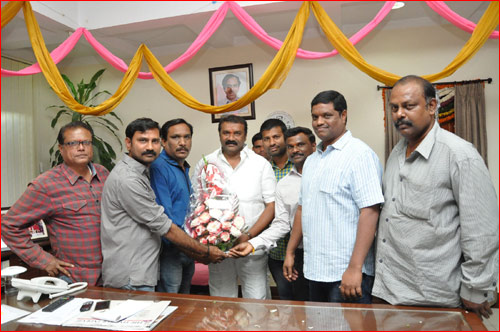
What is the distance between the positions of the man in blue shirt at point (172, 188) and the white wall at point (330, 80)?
8.05 feet

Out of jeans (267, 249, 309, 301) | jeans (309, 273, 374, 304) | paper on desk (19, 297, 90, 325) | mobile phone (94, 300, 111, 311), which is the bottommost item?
jeans (267, 249, 309, 301)

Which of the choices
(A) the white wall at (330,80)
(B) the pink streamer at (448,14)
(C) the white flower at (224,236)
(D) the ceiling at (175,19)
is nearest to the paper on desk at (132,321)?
(C) the white flower at (224,236)

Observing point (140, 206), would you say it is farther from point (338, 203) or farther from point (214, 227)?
point (338, 203)

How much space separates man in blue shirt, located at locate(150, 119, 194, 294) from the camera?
7.48ft

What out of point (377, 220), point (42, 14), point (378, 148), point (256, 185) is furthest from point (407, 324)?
point (42, 14)

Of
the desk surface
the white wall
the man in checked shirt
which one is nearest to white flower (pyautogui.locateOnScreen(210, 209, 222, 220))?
the desk surface

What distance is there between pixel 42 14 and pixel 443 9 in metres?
3.60

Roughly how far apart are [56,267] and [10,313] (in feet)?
1.39

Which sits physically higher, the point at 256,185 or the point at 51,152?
the point at 51,152

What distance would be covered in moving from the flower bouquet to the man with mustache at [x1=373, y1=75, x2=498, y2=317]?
0.77 metres

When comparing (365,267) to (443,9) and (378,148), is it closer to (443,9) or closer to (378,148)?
(443,9)

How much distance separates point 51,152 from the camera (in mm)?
5078

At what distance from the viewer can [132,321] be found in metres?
1.36

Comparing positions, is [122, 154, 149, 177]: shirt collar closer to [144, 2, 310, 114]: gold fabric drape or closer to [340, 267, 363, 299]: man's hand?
[340, 267, 363, 299]: man's hand
